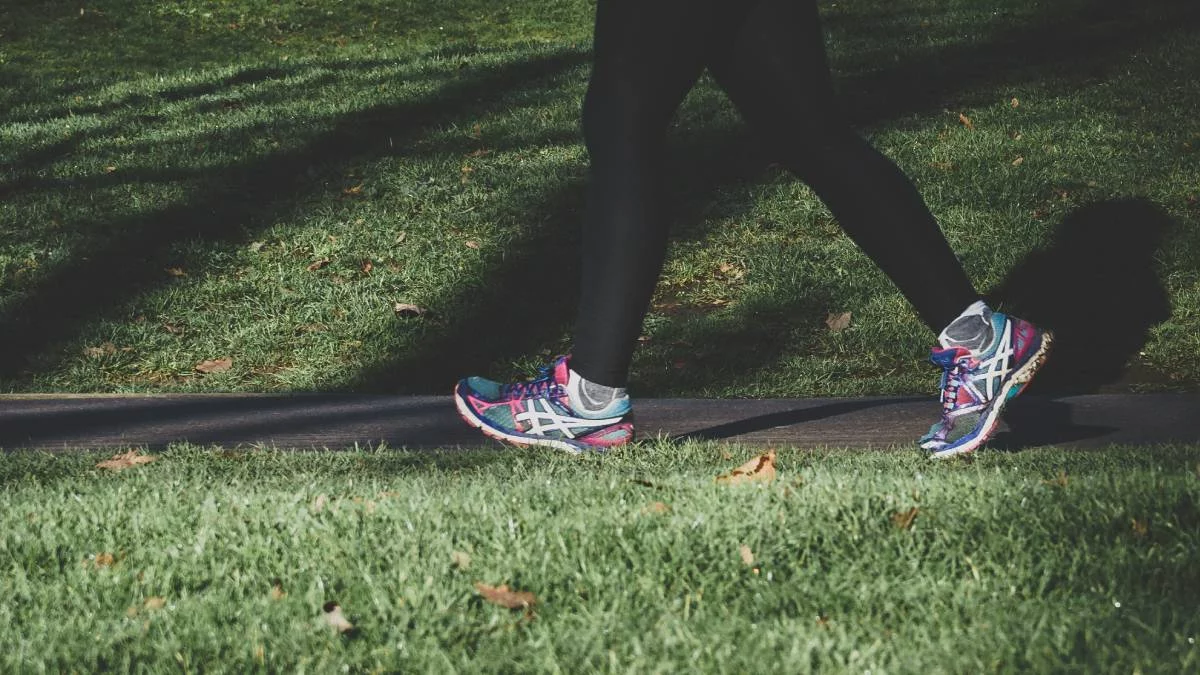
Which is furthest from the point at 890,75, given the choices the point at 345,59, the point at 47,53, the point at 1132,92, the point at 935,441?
the point at 47,53

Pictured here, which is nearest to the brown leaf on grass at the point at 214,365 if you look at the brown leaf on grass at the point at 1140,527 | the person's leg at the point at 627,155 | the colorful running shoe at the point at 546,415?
the colorful running shoe at the point at 546,415

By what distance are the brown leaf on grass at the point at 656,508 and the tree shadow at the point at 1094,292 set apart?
250cm

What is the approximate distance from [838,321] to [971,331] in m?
2.24

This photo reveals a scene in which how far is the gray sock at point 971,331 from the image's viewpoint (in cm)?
300

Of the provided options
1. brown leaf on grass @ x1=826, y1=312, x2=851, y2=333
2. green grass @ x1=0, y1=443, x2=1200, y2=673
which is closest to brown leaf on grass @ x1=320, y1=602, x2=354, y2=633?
green grass @ x1=0, y1=443, x2=1200, y2=673

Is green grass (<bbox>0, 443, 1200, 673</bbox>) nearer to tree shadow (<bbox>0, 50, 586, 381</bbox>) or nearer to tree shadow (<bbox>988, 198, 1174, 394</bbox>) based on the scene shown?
tree shadow (<bbox>988, 198, 1174, 394</bbox>)

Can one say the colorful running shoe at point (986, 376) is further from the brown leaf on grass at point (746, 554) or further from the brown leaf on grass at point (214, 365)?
the brown leaf on grass at point (214, 365)

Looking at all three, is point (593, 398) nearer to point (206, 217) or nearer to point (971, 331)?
point (971, 331)

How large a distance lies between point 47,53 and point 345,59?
26.5 ft

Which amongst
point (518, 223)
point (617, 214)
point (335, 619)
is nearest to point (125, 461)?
point (617, 214)

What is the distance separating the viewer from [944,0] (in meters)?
13.1

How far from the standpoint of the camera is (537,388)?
126 inches

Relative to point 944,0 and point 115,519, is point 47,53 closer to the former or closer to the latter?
point 944,0

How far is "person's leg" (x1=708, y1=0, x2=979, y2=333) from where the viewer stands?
2.93 meters
